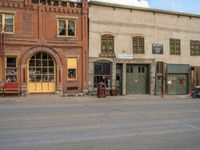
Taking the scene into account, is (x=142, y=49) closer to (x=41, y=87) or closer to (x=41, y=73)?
(x=41, y=73)

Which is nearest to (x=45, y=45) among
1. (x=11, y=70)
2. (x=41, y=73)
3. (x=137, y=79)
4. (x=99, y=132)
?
(x=41, y=73)

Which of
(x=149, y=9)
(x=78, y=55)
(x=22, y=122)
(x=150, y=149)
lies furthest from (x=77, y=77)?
(x=150, y=149)

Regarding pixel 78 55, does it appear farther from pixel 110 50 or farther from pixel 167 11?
pixel 167 11

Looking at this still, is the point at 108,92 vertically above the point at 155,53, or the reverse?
the point at 155,53

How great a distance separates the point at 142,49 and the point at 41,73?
386 inches

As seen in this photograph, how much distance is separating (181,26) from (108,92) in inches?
425

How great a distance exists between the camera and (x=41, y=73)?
26406mm

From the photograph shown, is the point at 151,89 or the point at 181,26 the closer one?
the point at 151,89

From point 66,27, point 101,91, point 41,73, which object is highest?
point 66,27

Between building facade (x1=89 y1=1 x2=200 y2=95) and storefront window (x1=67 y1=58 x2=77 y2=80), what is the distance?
1.33 meters

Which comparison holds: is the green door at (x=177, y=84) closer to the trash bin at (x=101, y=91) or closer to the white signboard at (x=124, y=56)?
the white signboard at (x=124, y=56)

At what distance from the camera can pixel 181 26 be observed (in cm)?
3281

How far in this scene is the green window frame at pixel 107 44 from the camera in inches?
1121

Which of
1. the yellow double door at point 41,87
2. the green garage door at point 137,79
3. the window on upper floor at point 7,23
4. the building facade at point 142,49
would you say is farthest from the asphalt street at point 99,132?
the green garage door at point 137,79
